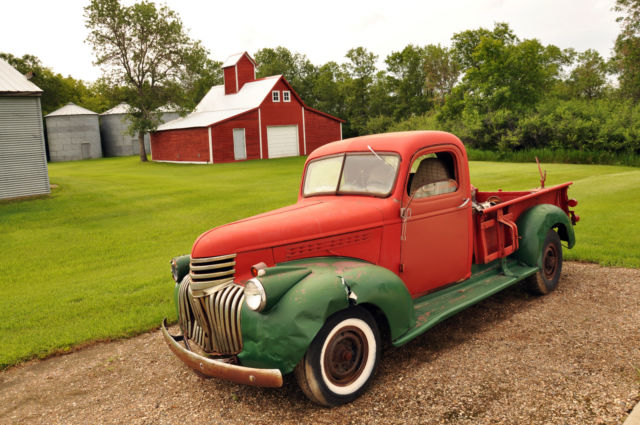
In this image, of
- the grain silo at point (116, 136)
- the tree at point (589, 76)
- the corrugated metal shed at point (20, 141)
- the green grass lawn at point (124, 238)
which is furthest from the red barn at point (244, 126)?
the tree at point (589, 76)

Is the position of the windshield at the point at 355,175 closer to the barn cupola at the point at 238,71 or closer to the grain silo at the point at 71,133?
the barn cupola at the point at 238,71

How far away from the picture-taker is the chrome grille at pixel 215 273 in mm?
4227

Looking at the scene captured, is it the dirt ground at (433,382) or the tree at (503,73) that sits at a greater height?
the tree at (503,73)

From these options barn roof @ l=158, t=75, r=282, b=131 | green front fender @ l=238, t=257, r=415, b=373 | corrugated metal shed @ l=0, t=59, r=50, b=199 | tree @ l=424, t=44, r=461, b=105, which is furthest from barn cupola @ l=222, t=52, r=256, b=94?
green front fender @ l=238, t=257, r=415, b=373

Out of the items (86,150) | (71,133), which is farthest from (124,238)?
(86,150)

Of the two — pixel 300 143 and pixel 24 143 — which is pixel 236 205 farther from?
pixel 300 143

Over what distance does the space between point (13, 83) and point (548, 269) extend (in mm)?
22055

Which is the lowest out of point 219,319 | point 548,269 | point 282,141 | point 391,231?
point 548,269

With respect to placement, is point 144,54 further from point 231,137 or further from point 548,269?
point 548,269

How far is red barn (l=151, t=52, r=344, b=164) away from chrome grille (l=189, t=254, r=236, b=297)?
33.6m

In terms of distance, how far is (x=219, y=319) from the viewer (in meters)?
4.16

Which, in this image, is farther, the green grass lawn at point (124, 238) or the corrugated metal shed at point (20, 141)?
the corrugated metal shed at point (20, 141)

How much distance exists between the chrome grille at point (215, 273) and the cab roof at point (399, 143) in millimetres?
2032

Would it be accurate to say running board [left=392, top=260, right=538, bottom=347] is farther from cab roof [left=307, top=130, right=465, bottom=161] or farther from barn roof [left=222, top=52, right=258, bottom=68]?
barn roof [left=222, top=52, right=258, bottom=68]
